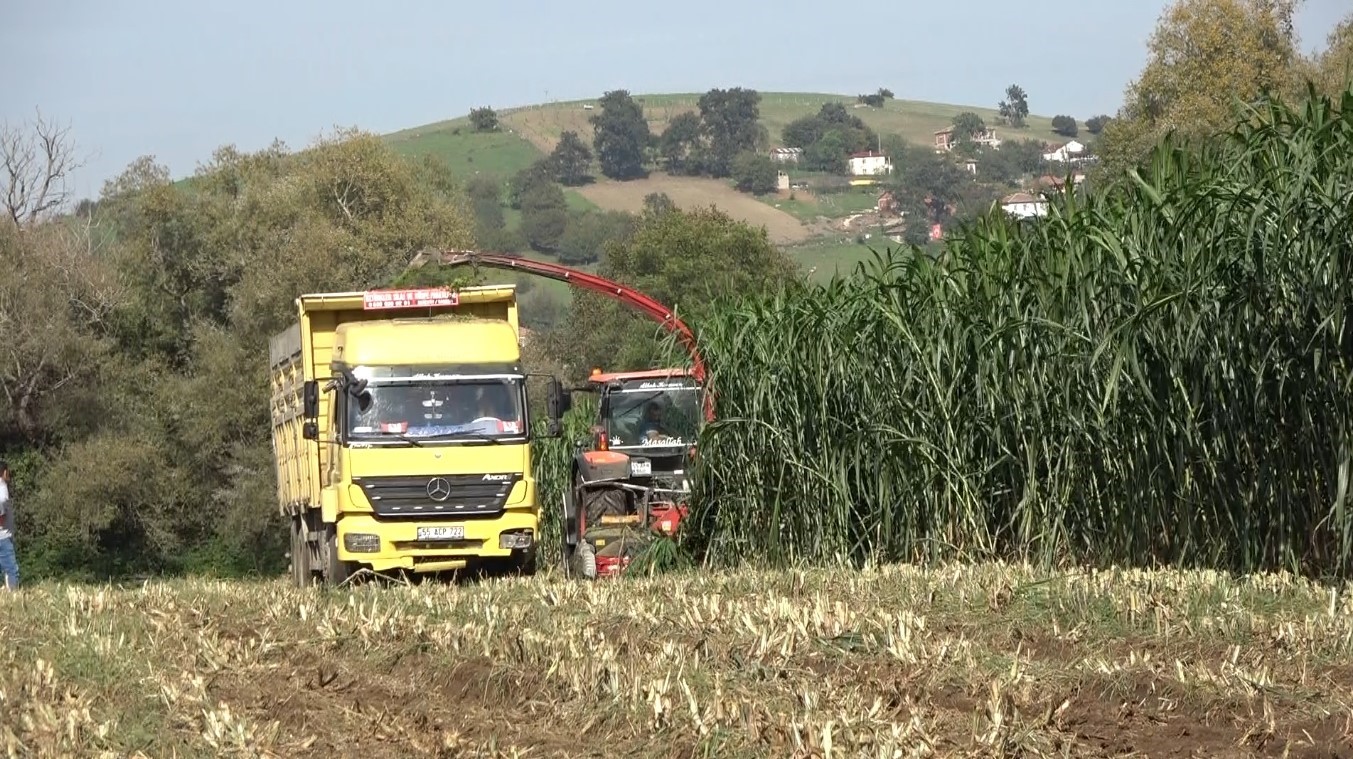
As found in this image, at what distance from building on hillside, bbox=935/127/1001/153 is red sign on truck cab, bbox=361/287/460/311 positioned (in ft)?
387

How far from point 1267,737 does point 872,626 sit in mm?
2519

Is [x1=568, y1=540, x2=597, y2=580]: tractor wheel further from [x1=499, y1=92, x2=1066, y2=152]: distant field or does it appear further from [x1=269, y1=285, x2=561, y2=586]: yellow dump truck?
[x1=499, y1=92, x2=1066, y2=152]: distant field

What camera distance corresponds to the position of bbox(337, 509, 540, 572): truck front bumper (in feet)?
56.0

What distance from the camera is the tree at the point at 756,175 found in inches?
5330

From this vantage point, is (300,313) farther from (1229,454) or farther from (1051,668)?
(1051,668)

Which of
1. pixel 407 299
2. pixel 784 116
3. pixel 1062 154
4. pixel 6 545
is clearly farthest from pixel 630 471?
pixel 784 116

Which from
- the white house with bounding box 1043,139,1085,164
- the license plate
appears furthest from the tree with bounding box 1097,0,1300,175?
the license plate

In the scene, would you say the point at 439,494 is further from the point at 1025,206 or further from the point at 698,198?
the point at 698,198

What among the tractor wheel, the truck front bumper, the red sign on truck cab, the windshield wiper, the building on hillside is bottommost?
the tractor wheel

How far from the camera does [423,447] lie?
17297 millimetres

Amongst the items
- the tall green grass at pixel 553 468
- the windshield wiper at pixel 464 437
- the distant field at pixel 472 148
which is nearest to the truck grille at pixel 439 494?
the windshield wiper at pixel 464 437

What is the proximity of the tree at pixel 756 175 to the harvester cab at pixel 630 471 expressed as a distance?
114 meters

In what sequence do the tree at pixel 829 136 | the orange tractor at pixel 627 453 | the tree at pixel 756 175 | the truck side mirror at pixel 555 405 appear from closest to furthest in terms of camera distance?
the orange tractor at pixel 627 453 < the truck side mirror at pixel 555 405 < the tree at pixel 756 175 < the tree at pixel 829 136

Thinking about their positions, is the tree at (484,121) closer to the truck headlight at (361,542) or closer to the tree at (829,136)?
the tree at (829,136)
